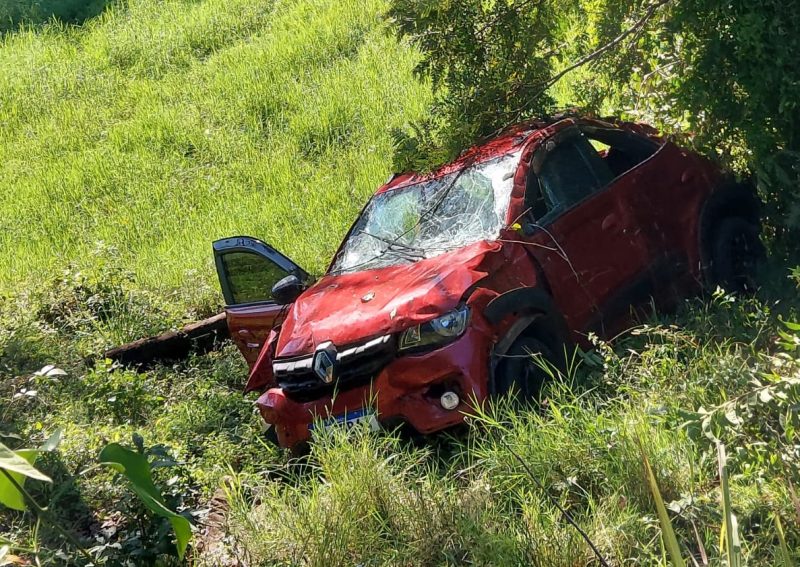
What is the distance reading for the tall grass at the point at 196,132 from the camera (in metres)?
10.5

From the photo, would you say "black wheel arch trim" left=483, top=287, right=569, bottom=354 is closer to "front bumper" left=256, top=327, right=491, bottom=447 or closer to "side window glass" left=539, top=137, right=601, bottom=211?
"front bumper" left=256, top=327, right=491, bottom=447

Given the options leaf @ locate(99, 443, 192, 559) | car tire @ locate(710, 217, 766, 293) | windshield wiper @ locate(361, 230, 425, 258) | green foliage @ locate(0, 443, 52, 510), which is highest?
green foliage @ locate(0, 443, 52, 510)

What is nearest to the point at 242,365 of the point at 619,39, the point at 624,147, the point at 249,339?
the point at 249,339

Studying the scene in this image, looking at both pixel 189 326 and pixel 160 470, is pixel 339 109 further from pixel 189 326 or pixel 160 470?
pixel 160 470

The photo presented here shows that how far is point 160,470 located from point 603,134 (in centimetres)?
378

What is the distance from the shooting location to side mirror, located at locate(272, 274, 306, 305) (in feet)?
19.0

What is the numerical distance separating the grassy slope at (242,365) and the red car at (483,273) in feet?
1.04

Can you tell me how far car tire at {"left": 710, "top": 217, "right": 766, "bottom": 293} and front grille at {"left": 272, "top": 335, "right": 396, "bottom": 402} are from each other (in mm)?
2730

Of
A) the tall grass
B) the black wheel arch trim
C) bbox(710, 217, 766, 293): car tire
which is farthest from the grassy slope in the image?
bbox(710, 217, 766, 293): car tire

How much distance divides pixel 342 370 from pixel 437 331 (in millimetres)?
590

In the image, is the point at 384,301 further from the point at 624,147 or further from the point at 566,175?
the point at 624,147

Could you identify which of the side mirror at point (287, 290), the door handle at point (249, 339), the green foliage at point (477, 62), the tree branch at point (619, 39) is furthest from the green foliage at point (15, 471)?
the tree branch at point (619, 39)

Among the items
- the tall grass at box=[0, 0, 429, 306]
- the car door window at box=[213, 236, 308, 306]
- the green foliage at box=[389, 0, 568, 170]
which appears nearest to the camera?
the green foliage at box=[389, 0, 568, 170]

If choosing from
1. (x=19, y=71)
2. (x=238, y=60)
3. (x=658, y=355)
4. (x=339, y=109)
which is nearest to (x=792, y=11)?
(x=658, y=355)
